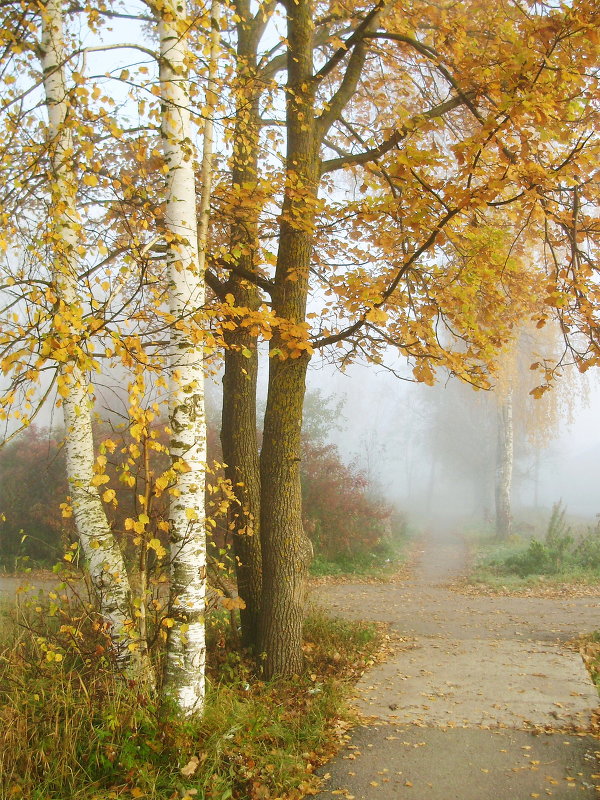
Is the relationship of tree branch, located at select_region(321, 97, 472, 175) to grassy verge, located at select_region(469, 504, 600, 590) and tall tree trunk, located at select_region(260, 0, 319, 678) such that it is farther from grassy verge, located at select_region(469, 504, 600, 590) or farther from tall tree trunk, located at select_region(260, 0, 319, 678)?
grassy verge, located at select_region(469, 504, 600, 590)

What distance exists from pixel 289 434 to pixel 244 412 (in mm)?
731

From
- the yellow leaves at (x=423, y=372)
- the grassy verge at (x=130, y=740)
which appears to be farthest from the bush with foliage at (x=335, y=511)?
the grassy verge at (x=130, y=740)

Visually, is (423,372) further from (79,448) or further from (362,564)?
(362,564)

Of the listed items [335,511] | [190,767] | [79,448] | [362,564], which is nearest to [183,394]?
[79,448]

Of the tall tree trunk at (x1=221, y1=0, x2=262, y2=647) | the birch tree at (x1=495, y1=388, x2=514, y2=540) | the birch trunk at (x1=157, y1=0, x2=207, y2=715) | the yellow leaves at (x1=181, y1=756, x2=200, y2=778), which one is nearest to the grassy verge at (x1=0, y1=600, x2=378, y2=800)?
the yellow leaves at (x1=181, y1=756, x2=200, y2=778)

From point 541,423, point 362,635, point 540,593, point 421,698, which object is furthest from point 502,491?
point 421,698

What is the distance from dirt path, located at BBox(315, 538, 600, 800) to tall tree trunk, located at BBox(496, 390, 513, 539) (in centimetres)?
1122

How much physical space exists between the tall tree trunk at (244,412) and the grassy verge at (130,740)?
140cm

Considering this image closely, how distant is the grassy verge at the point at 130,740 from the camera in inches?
140

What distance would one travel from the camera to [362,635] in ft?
24.3

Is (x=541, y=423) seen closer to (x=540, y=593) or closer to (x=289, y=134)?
(x=540, y=593)

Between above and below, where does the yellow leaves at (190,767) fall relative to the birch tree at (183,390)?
below

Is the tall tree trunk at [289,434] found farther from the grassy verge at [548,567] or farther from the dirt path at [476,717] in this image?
the grassy verge at [548,567]

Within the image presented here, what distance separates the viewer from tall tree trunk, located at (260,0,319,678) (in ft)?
20.0
